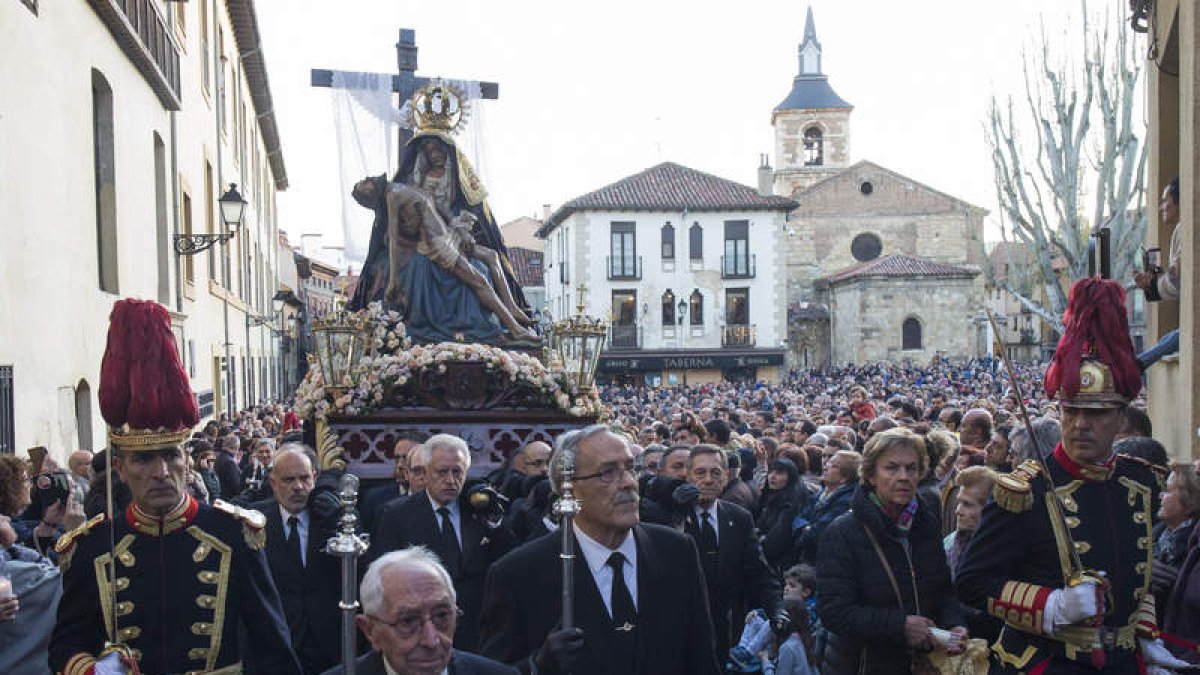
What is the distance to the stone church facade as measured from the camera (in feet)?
182

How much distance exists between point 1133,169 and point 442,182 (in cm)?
1584

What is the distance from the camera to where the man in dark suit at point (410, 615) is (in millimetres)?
3299

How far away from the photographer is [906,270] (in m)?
55.9

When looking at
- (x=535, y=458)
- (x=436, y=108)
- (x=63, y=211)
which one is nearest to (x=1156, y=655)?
(x=535, y=458)

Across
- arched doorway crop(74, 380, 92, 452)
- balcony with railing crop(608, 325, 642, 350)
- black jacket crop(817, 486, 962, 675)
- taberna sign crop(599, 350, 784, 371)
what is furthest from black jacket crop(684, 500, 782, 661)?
balcony with railing crop(608, 325, 642, 350)

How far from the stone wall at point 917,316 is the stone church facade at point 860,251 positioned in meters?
0.04

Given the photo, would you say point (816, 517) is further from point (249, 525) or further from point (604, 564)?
point (249, 525)

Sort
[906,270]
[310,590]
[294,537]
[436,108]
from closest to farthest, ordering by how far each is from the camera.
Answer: [310,590] < [294,537] < [436,108] < [906,270]

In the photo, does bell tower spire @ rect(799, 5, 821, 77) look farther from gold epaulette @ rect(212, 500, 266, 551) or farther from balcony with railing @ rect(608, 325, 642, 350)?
gold epaulette @ rect(212, 500, 266, 551)

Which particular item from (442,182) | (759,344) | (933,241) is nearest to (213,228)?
(442,182)

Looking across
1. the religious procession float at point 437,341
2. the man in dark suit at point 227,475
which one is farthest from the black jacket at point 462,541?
the man in dark suit at point 227,475

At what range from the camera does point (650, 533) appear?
4359 mm

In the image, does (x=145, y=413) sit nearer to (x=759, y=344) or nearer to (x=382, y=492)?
(x=382, y=492)

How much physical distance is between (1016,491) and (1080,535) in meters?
0.32
